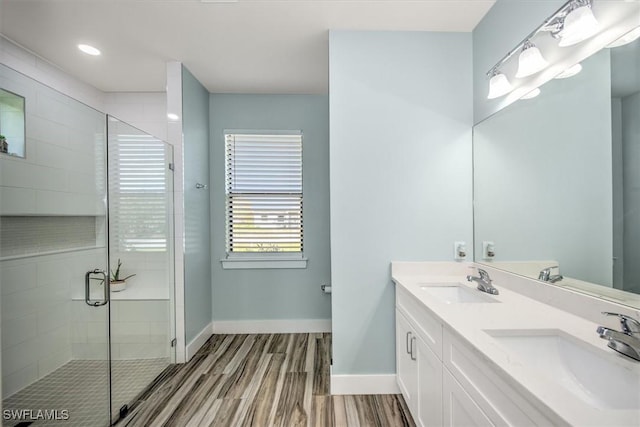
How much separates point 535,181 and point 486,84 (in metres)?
0.80

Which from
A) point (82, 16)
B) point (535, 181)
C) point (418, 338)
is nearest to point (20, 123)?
point (82, 16)

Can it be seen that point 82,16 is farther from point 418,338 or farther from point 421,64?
Answer: point 418,338

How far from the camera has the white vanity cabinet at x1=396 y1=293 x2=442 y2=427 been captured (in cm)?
128

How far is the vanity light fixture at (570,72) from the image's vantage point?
122cm

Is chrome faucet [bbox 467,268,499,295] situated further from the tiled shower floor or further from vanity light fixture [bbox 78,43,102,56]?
vanity light fixture [bbox 78,43,102,56]

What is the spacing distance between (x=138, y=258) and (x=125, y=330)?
518mm

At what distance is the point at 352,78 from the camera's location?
2.01 meters

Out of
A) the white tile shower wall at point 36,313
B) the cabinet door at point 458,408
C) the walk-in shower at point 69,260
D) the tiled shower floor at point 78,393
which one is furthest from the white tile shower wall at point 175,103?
the cabinet door at point 458,408

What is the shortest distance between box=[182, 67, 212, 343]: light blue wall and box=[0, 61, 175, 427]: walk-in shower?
383 mm

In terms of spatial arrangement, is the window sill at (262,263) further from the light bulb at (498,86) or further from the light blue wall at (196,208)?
the light bulb at (498,86)

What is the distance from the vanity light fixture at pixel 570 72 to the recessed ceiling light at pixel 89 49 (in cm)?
318

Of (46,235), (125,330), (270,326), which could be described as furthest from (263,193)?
(46,235)

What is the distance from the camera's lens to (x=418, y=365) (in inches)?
60.1

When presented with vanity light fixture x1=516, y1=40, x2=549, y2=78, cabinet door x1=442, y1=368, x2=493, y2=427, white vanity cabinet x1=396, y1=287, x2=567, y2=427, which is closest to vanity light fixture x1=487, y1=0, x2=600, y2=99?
vanity light fixture x1=516, y1=40, x2=549, y2=78
